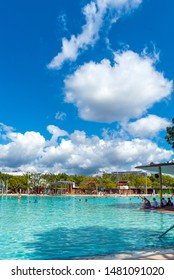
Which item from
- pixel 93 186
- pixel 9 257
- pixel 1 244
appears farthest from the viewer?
pixel 93 186

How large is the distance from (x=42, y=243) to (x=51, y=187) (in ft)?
338

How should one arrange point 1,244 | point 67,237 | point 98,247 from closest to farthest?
point 98,247 → point 1,244 → point 67,237

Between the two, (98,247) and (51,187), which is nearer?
(98,247)

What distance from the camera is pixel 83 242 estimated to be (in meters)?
13.0
